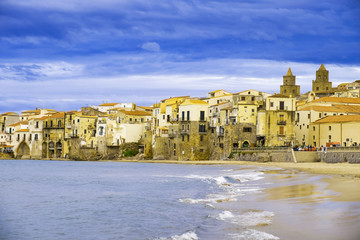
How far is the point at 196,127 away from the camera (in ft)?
249

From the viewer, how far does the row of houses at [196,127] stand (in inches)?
2628

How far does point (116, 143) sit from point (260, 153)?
34396mm

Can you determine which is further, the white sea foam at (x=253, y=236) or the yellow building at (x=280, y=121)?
the yellow building at (x=280, y=121)

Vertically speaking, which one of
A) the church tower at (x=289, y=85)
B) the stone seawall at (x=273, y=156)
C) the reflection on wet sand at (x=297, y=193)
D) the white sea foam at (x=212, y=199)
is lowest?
the white sea foam at (x=212, y=199)

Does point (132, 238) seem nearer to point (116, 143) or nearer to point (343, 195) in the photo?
point (343, 195)

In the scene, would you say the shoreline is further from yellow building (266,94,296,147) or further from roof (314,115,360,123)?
roof (314,115,360,123)

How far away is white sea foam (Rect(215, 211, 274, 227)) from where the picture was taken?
17.4m

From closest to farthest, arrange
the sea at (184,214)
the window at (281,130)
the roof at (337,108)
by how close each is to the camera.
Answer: the sea at (184,214) → the window at (281,130) → the roof at (337,108)

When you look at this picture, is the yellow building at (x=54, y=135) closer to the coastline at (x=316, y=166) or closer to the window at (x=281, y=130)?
the coastline at (x=316, y=166)

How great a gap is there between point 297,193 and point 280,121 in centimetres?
4195

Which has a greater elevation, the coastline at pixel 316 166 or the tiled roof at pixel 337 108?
the tiled roof at pixel 337 108

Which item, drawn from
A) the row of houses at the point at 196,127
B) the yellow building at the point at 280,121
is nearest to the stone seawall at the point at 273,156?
the row of houses at the point at 196,127

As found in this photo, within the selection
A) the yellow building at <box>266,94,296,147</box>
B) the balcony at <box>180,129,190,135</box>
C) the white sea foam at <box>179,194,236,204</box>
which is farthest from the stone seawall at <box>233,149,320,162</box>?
the white sea foam at <box>179,194,236,204</box>

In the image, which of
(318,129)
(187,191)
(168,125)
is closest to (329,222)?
(187,191)
